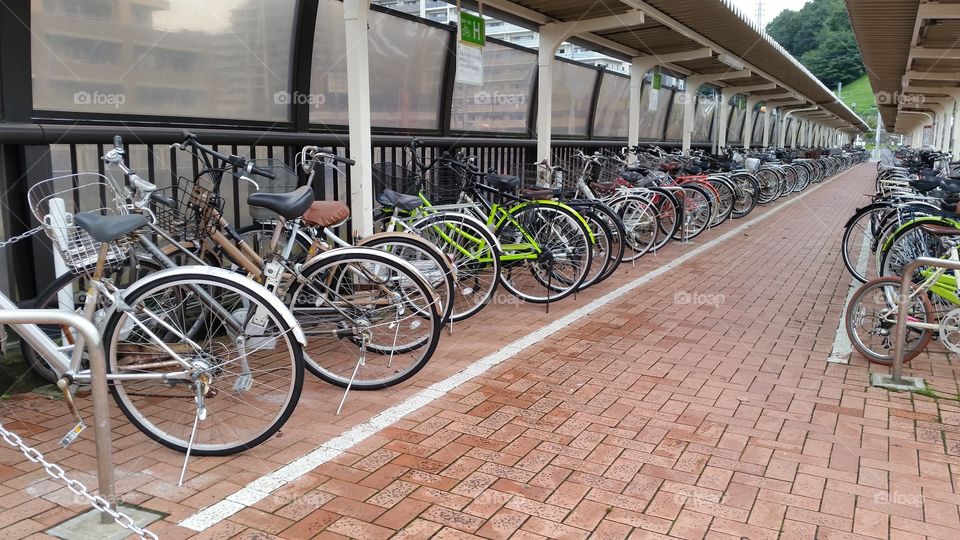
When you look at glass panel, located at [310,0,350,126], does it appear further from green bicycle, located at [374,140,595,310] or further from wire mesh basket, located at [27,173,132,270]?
wire mesh basket, located at [27,173,132,270]

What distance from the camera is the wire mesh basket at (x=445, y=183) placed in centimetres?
585

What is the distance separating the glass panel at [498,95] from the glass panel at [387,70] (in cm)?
64

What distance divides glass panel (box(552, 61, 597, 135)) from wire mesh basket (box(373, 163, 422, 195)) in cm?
595

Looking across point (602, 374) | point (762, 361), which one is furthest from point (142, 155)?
point (762, 361)

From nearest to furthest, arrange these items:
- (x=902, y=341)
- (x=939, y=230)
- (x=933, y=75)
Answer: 1. (x=902, y=341)
2. (x=939, y=230)
3. (x=933, y=75)

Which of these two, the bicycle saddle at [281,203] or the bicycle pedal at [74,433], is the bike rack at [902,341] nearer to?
the bicycle saddle at [281,203]

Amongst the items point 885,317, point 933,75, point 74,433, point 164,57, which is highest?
point 933,75

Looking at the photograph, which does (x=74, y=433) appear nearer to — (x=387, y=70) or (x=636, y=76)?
(x=387, y=70)

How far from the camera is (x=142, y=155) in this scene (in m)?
4.94

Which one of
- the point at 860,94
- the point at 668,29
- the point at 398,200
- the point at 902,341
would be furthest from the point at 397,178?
the point at 860,94

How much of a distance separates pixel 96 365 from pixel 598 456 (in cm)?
210

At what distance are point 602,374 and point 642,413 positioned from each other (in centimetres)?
64

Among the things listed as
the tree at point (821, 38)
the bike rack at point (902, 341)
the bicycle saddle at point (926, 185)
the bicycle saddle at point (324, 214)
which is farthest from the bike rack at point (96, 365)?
the tree at point (821, 38)

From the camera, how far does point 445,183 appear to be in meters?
6.07
